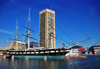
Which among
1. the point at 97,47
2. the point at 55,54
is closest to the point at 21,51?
the point at 55,54

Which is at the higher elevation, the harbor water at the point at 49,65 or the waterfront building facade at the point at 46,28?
the waterfront building facade at the point at 46,28

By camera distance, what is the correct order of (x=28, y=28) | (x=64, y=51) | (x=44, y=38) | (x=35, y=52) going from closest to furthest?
(x=64, y=51)
(x=35, y=52)
(x=28, y=28)
(x=44, y=38)

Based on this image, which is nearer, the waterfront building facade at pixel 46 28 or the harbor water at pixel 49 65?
the harbor water at pixel 49 65

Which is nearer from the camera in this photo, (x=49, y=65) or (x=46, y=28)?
(x=49, y=65)

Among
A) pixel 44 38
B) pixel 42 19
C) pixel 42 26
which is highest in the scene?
pixel 42 19

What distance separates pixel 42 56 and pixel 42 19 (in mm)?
118078

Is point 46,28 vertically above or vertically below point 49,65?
above

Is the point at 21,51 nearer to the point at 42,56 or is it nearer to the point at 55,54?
the point at 42,56

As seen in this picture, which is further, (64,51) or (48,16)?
(48,16)

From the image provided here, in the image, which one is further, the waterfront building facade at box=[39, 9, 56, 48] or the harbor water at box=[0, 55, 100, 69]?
the waterfront building facade at box=[39, 9, 56, 48]

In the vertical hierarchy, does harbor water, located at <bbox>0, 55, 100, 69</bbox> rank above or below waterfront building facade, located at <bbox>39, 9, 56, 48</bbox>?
below

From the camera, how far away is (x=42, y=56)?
2383 inches

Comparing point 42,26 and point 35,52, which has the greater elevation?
point 42,26

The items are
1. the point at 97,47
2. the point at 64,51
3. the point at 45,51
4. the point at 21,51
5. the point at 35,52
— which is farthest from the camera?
the point at 97,47
